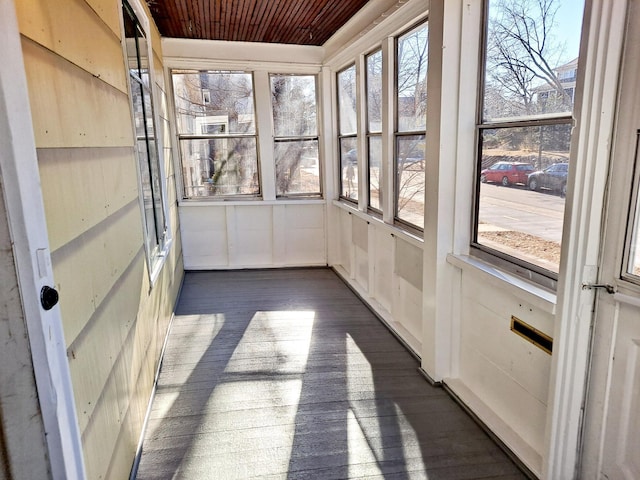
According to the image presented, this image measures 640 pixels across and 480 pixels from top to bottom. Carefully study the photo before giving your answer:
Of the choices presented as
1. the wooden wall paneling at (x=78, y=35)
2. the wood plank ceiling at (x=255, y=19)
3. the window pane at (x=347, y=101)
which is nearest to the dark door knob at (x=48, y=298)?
the wooden wall paneling at (x=78, y=35)

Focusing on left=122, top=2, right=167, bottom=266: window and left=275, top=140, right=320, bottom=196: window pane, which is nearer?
left=122, top=2, right=167, bottom=266: window

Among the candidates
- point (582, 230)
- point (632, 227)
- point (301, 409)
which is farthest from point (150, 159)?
point (632, 227)

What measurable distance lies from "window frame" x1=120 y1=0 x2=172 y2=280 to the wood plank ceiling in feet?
1.54

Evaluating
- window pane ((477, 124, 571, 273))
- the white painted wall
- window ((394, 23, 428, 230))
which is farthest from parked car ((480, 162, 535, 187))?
the white painted wall

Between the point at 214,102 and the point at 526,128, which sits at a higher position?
the point at 214,102

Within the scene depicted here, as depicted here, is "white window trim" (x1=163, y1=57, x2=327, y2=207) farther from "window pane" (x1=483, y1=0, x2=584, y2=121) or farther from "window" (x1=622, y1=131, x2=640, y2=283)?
"window" (x1=622, y1=131, x2=640, y2=283)

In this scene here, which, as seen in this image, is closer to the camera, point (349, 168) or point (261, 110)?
point (349, 168)

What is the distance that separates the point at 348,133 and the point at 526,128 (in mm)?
2832

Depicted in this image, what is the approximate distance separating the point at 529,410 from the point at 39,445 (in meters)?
1.95

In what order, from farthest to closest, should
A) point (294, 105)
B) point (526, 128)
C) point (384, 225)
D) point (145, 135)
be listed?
1. point (294, 105)
2. point (384, 225)
3. point (145, 135)
4. point (526, 128)

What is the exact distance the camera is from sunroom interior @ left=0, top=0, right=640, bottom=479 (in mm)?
1026

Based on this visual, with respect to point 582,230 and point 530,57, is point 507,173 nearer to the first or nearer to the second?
point 530,57

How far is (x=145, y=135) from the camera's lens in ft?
9.73

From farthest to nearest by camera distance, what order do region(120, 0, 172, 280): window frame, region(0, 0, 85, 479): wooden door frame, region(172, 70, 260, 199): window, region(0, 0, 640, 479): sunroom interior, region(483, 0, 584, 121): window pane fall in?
region(172, 70, 260, 199): window, region(120, 0, 172, 280): window frame, region(483, 0, 584, 121): window pane, region(0, 0, 640, 479): sunroom interior, region(0, 0, 85, 479): wooden door frame
